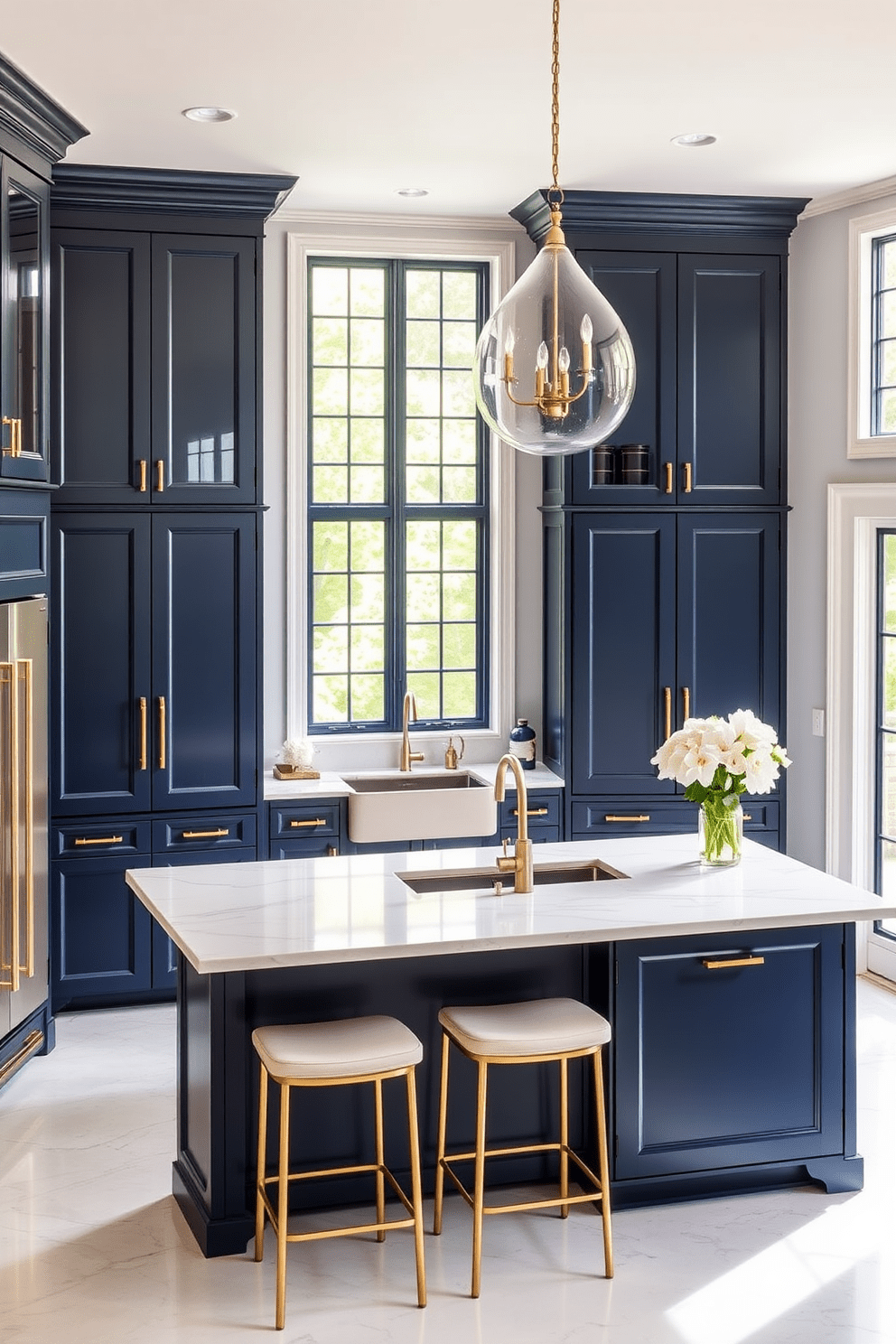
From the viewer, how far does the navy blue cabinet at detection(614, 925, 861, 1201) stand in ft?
11.9

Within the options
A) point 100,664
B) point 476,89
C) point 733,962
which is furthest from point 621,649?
point 476,89

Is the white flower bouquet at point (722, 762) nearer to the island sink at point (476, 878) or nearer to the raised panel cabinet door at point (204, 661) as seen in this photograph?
the island sink at point (476, 878)

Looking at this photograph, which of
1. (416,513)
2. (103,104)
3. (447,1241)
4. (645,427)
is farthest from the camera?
(416,513)

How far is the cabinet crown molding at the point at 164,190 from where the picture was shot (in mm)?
5051

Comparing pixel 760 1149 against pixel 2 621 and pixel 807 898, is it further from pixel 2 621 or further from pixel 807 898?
pixel 2 621

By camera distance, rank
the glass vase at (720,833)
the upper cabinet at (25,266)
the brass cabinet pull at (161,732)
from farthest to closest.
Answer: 1. the brass cabinet pull at (161,732)
2. the upper cabinet at (25,266)
3. the glass vase at (720,833)

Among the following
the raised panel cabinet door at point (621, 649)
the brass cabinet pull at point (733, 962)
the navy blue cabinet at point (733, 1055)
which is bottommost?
the navy blue cabinet at point (733, 1055)

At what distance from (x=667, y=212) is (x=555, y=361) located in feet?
10.0

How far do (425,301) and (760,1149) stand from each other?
3.73 meters

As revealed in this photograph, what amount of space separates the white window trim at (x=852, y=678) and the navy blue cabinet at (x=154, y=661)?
232 centimetres

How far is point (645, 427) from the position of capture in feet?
18.5

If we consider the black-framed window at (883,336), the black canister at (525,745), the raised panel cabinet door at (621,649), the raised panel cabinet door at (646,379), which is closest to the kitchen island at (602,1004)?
the raised panel cabinet door at (621,649)

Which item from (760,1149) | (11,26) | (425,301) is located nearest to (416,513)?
(425,301)

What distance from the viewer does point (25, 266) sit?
4461 millimetres
